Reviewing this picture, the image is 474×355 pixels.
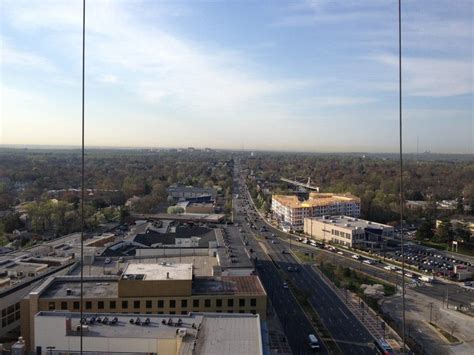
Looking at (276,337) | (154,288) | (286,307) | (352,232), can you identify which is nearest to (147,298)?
(154,288)

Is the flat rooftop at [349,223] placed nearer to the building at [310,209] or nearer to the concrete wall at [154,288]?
the building at [310,209]

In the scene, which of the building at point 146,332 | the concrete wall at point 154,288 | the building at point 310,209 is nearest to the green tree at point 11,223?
the building at point 310,209

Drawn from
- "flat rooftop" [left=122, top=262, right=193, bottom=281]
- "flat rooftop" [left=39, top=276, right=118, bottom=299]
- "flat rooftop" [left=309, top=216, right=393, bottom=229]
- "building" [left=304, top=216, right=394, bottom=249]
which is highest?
"flat rooftop" [left=122, top=262, right=193, bottom=281]

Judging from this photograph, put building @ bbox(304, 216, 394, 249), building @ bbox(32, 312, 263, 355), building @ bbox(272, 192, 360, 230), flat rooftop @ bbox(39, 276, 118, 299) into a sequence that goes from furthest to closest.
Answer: building @ bbox(272, 192, 360, 230) < building @ bbox(304, 216, 394, 249) < flat rooftop @ bbox(39, 276, 118, 299) < building @ bbox(32, 312, 263, 355)

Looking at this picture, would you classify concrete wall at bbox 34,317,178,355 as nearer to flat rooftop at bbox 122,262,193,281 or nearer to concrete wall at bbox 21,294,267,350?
concrete wall at bbox 21,294,267,350

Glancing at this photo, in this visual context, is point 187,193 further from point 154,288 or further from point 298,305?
point 154,288

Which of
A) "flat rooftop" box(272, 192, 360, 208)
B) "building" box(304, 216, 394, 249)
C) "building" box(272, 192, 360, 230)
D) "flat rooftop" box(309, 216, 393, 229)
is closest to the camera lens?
"building" box(304, 216, 394, 249)

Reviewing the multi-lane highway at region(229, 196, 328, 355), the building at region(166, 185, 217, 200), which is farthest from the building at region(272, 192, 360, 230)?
the building at region(166, 185, 217, 200)

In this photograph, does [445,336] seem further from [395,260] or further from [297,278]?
[395,260]

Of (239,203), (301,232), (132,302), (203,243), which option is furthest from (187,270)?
(239,203)
